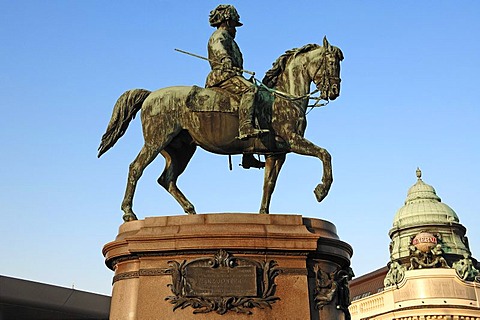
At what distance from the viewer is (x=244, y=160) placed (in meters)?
13.1

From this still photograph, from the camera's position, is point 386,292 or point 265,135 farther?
point 386,292

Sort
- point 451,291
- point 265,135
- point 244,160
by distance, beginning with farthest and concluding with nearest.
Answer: point 451,291
point 244,160
point 265,135

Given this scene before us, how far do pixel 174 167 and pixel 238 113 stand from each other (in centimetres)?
191

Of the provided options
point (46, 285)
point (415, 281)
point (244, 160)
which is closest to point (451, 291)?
point (415, 281)

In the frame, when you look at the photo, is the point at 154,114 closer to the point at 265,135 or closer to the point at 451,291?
the point at 265,135

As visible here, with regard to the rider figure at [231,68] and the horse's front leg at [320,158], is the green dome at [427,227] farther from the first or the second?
the horse's front leg at [320,158]

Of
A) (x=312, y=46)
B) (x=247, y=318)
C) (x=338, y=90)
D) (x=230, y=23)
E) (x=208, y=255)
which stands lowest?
(x=247, y=318)

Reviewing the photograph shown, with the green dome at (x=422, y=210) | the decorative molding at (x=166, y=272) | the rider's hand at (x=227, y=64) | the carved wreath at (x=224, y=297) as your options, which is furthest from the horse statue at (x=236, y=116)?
the green dome at (x=422, y=210)

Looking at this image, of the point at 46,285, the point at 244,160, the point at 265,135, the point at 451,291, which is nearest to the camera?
the point at 265,135

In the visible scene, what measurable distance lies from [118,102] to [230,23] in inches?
112

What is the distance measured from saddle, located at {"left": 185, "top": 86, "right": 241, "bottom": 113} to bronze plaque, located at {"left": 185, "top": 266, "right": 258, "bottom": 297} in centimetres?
331

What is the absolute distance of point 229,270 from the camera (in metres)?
10.5

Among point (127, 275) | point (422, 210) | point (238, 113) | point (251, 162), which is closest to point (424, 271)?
point (422, 210)

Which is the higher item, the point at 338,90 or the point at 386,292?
the point at 386,292
